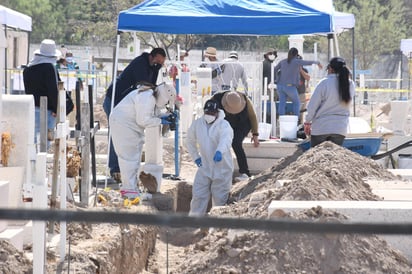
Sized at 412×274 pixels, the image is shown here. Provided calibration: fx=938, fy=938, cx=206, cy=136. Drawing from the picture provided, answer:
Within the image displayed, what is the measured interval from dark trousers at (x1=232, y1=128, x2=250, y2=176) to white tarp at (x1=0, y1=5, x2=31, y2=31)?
676 centimetres

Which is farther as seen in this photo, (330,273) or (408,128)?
(408,128)

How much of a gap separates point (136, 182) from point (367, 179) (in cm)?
287

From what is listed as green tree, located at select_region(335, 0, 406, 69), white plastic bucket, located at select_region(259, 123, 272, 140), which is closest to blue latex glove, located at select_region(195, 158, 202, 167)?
white plastic bucket, located at select_region(259, 123, 272, 140)

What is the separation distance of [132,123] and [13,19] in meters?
9.20

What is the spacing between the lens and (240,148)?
483 inches

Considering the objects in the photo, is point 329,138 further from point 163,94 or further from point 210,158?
point 163,94

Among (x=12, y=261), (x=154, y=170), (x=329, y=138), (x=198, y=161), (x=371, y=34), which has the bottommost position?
(x=12, y=261)

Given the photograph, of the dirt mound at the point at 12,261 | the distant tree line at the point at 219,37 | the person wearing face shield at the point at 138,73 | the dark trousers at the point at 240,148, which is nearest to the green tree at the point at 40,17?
the distant tree line at the point at 219,37

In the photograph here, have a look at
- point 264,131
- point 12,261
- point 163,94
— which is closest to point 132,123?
point 163,94

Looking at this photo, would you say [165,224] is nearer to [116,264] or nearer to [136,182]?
[116,264]

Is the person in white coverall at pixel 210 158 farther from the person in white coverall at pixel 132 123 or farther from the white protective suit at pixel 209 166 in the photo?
the person in white coverall at pixel 132 123

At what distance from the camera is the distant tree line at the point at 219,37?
3912cm

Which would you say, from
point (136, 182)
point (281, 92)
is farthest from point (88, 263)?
point (281, 92)

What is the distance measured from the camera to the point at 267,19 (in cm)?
1205
